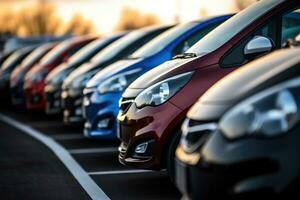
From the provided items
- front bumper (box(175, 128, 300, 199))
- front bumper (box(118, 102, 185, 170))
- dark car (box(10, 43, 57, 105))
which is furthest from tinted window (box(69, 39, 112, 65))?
front bumper (box(175, 128, 300, 199))

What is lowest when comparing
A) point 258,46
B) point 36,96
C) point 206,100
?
point 36,96

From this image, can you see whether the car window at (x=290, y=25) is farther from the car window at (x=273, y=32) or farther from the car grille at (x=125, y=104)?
the car grille at (x=125, y=104)

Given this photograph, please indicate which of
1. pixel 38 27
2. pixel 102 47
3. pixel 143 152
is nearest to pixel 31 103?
pixel 102 47

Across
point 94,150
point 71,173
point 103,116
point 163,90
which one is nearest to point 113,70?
point 103,116

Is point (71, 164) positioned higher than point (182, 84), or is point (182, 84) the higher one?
point (182, 84)

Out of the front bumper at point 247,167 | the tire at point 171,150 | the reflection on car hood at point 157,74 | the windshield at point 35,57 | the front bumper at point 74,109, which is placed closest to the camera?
the front bumper at point 247,167

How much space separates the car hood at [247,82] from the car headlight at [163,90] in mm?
1831

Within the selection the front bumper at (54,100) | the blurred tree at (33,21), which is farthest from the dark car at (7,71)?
the blurred tree at (33,21)

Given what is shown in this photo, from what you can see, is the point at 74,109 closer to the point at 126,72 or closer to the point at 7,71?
the point at 126,72

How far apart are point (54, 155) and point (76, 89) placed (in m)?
1.96

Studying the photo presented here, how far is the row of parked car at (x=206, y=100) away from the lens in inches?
155

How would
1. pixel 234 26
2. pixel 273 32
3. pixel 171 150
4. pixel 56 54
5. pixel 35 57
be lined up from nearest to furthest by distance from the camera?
pixel 171 150
pixel 273 32
pixel 234 26
pixel 56 54
pixel 35 57

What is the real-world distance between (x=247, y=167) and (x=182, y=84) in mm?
2718

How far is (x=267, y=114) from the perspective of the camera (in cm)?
396
